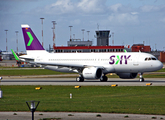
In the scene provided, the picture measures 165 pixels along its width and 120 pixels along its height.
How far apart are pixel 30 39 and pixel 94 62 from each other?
13147 mm

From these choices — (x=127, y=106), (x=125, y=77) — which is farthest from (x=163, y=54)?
(x=127, y=106)

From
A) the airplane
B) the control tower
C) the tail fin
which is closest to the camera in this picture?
the airplane

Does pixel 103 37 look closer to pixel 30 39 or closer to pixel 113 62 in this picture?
pixel 30 39

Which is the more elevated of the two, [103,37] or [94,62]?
[103,37]

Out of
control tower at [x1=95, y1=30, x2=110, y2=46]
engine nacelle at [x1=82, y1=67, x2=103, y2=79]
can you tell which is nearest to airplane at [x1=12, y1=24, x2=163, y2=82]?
engine nacelle at [x1=82, y1=67, x2=103, y2=79]

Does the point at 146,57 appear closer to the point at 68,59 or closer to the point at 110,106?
the point at 68,59

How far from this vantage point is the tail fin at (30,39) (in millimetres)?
60125

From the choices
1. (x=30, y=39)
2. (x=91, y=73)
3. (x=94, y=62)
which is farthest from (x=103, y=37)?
(x=91, y=73)

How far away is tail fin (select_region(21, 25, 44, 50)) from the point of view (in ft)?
197

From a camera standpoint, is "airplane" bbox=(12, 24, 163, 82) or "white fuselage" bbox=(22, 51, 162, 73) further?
"airplane" bbox=(12, 24, 163, 82)

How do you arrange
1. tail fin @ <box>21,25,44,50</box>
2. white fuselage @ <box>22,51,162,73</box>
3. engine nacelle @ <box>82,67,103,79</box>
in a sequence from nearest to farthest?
engine nacelle @ <box>82,67,103,79</box>, white fuselage @ <box>22,51,162,73</box>, tail fin @ <box>21,25,44,50</box>

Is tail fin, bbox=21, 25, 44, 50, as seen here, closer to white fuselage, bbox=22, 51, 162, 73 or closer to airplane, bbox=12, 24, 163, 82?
airplane, bbox=12, 24, 163, 82

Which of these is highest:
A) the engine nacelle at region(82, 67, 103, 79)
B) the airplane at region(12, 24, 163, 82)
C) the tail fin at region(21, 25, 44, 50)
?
the tail fin at region(21, 25, 44, 50)

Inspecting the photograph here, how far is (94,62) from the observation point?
54.5 metres
